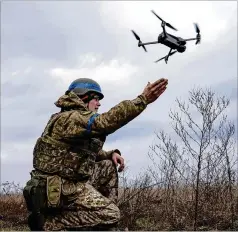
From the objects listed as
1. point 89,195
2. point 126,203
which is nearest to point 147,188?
point 126,203

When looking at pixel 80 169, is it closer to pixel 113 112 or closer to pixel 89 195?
pixel 89 195

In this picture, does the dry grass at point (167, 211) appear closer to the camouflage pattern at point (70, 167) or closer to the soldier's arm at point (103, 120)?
the camouflage pattern at point (70, 167)

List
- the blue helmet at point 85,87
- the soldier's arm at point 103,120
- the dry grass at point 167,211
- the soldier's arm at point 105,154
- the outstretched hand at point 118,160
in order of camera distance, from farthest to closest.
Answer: the dry grass at point 167,211 < the soldier's arm at point 105,154 < the outstretched hand at point 118,160 < the blue helmet at point 85,87 < the soldier's arm at point 103,120

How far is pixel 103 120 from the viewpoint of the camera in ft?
12.1

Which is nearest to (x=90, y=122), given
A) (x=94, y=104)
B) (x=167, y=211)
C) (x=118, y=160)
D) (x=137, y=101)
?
(x=137, y=101)

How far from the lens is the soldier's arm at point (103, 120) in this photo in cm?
368

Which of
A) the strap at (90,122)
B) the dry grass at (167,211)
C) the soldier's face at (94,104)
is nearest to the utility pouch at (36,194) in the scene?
the strap at (90,122)

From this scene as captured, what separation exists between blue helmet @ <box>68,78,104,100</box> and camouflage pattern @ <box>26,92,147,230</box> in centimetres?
14

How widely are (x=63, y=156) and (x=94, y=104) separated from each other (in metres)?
0.53

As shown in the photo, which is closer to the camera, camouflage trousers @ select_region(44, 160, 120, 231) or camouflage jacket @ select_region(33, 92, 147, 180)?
camouflage jacket @ select_region(33, 92, 147, 180)

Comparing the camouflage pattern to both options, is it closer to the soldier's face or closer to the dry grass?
the soldier's face

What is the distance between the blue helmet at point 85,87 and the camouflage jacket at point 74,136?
131 millimetres

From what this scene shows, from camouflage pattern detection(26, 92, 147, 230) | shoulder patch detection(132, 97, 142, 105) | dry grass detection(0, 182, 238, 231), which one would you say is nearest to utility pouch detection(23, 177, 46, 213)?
camouflage pattern detection(26, 92, 147, 230)

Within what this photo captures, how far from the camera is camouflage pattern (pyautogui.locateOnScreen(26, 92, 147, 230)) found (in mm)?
3896
